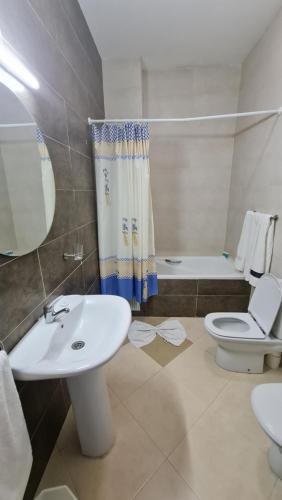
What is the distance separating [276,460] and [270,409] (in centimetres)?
31

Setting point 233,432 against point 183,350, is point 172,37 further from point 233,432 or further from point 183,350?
point 233,432

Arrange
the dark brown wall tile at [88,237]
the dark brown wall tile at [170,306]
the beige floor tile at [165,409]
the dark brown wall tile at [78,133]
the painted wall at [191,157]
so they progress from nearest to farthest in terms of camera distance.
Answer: the beige floor tile at [165,409] → the dark brown wall tile at [78,133] → the dark brown wall tile at [88,237] → the dark brown wall tile at [170,306] → the painted wall at [191,157]

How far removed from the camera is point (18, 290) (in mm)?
811

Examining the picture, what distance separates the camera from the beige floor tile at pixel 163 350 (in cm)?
168

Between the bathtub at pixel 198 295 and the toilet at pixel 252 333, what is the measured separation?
41 cm

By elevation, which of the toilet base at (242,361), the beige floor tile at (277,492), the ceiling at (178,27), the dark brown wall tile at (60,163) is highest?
the ceiling at (178,27)

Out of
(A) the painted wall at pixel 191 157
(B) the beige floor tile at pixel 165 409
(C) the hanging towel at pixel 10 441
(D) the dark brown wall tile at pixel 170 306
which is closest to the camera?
(C) the hanging towel at pixel 10 441

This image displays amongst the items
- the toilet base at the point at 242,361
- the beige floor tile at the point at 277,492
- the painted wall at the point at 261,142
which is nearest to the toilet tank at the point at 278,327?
the toilet base at the point at 242,361

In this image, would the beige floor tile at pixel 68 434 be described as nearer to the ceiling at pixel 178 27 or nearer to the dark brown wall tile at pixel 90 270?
the dark brown wall tile at pixel 90 270

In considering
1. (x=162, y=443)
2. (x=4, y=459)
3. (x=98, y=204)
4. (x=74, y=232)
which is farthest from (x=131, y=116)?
(x=162, y=443)

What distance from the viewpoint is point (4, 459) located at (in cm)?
57

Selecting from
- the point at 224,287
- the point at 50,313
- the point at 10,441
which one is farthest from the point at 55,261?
the point at 224,287

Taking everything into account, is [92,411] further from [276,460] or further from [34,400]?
[276,460]

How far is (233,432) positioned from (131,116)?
273cm
